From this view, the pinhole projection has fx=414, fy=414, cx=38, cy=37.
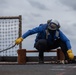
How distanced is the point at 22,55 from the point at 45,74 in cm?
508

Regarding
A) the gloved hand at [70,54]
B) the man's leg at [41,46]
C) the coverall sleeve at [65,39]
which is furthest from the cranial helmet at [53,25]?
the gloved hand at [70,54]

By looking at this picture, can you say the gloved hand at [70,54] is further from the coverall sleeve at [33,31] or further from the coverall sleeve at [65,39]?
the coverall sleeve at [33,31]

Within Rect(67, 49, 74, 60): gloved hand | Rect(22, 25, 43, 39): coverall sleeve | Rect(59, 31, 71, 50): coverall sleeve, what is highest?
Rect(22, 25, 43, 39): coverall sleeve

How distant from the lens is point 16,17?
13992mm

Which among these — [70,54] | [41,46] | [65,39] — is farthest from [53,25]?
[70,54]

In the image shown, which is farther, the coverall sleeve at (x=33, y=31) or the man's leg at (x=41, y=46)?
the coverall sleeve at (x=33, y=31)

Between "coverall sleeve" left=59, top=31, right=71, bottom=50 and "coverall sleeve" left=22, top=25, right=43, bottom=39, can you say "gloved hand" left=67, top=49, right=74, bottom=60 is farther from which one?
"coverall sleeve" left=22, top=25, right=43, bottom=39

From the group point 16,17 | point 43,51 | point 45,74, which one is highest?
point 16,17

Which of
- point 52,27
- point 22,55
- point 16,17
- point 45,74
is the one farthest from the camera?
point 16,17

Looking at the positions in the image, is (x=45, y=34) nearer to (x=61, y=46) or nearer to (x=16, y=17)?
(x=61, y=46)

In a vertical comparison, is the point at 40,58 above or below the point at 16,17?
below

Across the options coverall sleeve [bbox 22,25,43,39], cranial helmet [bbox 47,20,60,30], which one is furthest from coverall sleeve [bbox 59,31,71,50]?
coverall sleeve [bbox 22,25,43,39]

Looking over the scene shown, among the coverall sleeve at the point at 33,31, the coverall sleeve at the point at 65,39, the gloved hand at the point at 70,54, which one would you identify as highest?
the coverall sleeve at the point at 33,31

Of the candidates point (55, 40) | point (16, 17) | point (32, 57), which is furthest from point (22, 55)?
point (16, 17)
